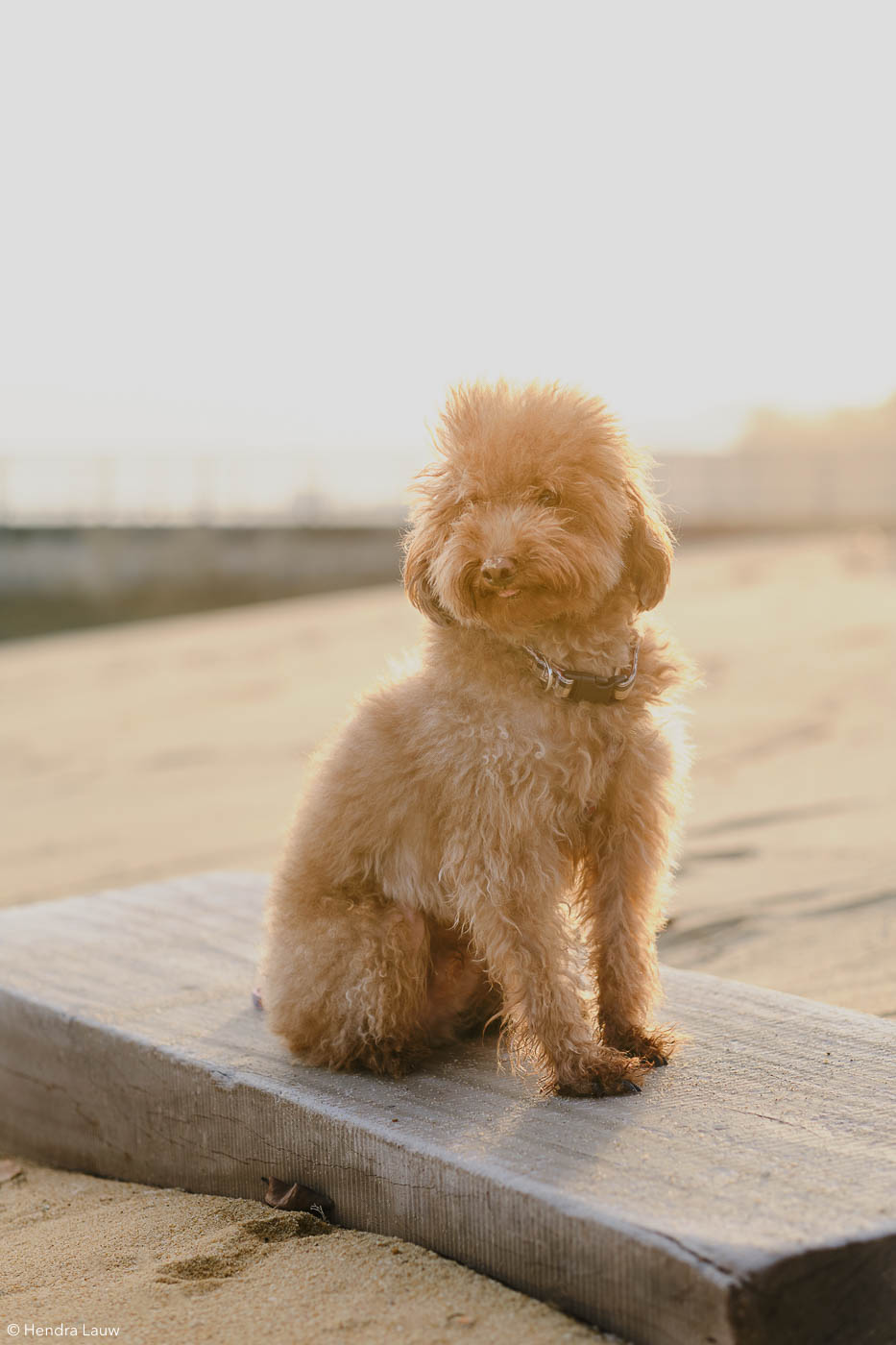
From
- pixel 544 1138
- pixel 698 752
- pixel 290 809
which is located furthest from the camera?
pixel 698 752

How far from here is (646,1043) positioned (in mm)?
3301

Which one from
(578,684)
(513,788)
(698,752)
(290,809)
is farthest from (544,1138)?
(698,752)

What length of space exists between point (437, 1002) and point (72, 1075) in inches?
47.4

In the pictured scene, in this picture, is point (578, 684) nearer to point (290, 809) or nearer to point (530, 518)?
point (530, 518)

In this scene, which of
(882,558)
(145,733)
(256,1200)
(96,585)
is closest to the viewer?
(256,1200)

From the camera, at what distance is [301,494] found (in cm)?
2989

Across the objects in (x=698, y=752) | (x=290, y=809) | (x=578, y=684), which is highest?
(x=578, y=684)

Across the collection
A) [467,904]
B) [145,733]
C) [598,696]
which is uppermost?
[598,696]

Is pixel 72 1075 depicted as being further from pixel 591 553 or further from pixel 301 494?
pixel 301 494

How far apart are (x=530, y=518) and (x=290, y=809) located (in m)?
2.92

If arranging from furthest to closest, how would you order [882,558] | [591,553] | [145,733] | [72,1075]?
[882,558], [145,733], [72,1075], [591,553]

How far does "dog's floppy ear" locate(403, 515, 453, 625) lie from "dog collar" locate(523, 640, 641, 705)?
23 cm

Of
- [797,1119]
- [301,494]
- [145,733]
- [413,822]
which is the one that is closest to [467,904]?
[413,822]

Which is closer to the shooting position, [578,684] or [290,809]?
[578,684]
